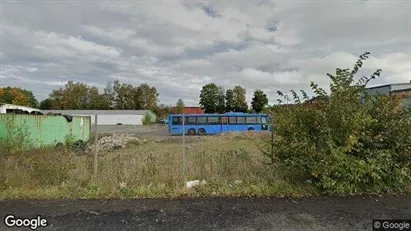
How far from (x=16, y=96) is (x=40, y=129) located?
3390 inches

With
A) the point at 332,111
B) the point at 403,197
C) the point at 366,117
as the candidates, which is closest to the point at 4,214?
the point at 332,111

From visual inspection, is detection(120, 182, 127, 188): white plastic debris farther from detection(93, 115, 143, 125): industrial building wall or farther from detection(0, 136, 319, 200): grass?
detection(93, 115, 143, 125): industrial building wall

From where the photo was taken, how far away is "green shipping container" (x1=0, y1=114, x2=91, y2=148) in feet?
37.8

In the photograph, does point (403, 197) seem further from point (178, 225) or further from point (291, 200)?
point (178, 225)

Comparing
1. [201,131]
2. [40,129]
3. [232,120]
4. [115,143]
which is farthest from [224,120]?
[40,129]

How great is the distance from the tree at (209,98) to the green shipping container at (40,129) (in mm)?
70569

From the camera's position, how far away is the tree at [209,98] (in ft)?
295

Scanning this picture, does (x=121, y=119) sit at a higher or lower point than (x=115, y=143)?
higher

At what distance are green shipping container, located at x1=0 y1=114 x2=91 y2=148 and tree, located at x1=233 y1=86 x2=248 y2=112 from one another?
70.5m

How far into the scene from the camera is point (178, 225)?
456 centimetres

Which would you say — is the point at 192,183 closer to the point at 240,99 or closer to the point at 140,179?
the point at 140,179

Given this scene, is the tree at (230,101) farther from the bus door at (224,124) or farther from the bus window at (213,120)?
the bus door at (224,124)

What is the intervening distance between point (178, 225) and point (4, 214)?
10.7ft

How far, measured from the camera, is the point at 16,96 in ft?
277
